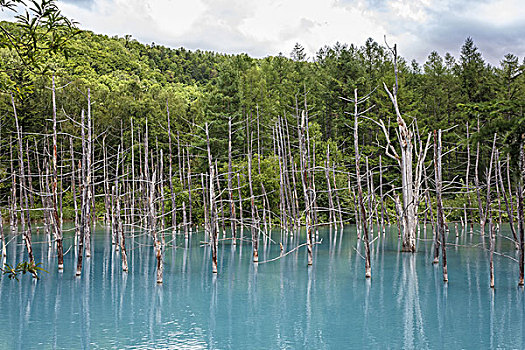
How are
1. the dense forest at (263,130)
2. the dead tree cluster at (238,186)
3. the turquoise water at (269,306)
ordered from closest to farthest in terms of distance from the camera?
the turquoise water at (269,306) → the dead tree cluster at (238,186) → the dense forest at (263,130)

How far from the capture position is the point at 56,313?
1160cm

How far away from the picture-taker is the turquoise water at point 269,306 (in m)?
9.59

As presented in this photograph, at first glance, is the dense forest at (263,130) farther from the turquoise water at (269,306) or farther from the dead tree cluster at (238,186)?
the turquoise water at (269,306)

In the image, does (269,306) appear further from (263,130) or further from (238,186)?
(263,130)

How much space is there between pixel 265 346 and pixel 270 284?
5480 millimetres

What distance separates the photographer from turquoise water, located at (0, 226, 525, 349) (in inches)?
378

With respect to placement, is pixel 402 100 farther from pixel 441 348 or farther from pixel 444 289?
pixel 441 348

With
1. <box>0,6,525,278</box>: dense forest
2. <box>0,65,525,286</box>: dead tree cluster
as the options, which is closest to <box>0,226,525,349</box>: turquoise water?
<box>0,65,525,286</box>: dead tree cluster

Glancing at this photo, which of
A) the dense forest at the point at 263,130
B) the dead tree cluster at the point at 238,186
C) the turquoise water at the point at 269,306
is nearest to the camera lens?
the turquoise water at the point at 269,306

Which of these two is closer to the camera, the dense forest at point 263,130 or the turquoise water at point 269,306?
the turquoise water at point 269,306

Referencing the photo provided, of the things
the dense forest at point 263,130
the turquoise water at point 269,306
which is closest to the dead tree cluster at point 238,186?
the dense forest at point 263,130

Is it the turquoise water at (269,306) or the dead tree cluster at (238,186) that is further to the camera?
the dead tree cluster at (238,186)

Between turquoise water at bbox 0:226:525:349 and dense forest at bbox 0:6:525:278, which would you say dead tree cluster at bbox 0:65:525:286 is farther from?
turquoise water at bbox 0:226:525:349

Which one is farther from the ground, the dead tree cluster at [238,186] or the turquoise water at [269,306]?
the dead tree cluster at [238,186]
